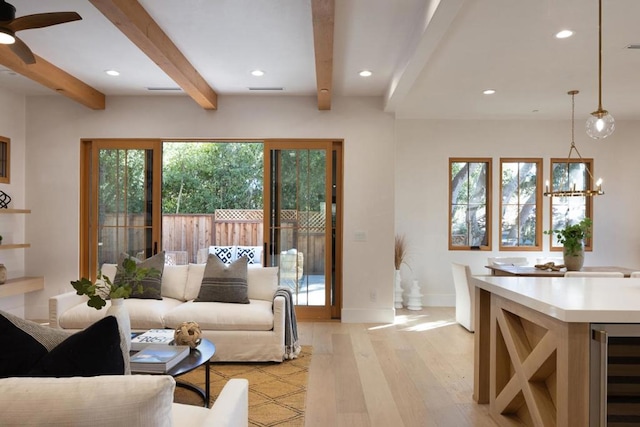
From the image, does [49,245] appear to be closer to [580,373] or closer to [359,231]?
[359,231]

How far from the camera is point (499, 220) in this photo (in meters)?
6.75

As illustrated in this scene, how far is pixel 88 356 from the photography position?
1.45 meters

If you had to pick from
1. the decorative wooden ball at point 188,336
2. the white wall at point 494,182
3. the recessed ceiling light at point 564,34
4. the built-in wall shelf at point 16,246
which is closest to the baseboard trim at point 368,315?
the white wall at point 494,182

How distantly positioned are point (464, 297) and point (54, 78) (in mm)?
5021

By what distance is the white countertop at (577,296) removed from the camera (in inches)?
79.7

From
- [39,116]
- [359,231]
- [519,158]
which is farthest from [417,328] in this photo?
[39,116]

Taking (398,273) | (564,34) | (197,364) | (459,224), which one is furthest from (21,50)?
(459,224)

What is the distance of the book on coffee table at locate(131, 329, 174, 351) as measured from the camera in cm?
308

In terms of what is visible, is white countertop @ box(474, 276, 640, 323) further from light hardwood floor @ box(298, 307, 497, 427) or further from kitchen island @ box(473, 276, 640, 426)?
light hardwood floor @ box(298, 307, 497, 427)

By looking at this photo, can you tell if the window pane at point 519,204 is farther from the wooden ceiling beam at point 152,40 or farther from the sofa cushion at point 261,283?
the wooden ceiling beam at point 152,40

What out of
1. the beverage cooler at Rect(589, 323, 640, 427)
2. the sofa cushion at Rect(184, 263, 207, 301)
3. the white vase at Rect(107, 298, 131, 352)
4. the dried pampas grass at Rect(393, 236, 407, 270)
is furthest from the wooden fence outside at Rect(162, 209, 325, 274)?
the beverage cooler at Rect(589, 323, 640, 427)

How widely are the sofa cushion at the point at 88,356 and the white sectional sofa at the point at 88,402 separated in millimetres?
275

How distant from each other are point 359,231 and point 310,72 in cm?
201

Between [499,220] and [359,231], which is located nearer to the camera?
[359,231]
